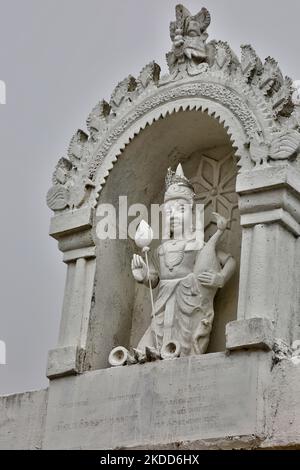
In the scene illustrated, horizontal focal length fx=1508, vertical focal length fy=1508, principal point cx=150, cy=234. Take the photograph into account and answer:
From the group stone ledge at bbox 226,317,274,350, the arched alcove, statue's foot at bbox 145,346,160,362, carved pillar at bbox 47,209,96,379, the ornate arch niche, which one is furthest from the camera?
the arched alcove

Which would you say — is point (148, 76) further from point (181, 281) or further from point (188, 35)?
point (181, 281)

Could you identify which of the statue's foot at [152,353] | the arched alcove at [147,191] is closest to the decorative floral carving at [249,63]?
the arched alcove at [147,191]

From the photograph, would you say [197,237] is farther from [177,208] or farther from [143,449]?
[143,449]

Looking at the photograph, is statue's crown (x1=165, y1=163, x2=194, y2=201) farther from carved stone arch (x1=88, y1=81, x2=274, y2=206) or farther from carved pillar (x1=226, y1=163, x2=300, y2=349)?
carved pillar (x1=226, y1=163, x2=300, y2=349)

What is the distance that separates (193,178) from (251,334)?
9.32 ft

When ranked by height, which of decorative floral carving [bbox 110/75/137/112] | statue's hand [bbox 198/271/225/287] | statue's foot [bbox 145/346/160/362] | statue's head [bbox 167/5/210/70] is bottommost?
statue's foot [bbox 145/346/160/362]

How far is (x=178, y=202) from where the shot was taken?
15039 millimetres

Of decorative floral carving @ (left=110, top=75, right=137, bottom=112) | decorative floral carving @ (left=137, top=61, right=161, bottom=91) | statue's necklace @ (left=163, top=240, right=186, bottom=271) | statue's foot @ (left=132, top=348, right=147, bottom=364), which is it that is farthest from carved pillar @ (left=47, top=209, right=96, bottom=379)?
decorative floral carving @ (left=137, top=61, right=161, bottom=91)

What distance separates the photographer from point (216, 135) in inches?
607

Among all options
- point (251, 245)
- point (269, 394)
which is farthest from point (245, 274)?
point (269, 394)

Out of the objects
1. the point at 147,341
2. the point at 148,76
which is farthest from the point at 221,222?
the point at 148,76

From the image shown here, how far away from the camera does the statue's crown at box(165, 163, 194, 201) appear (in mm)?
15070

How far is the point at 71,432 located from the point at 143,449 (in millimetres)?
954

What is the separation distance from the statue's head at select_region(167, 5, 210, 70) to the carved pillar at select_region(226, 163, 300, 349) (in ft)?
5.73
